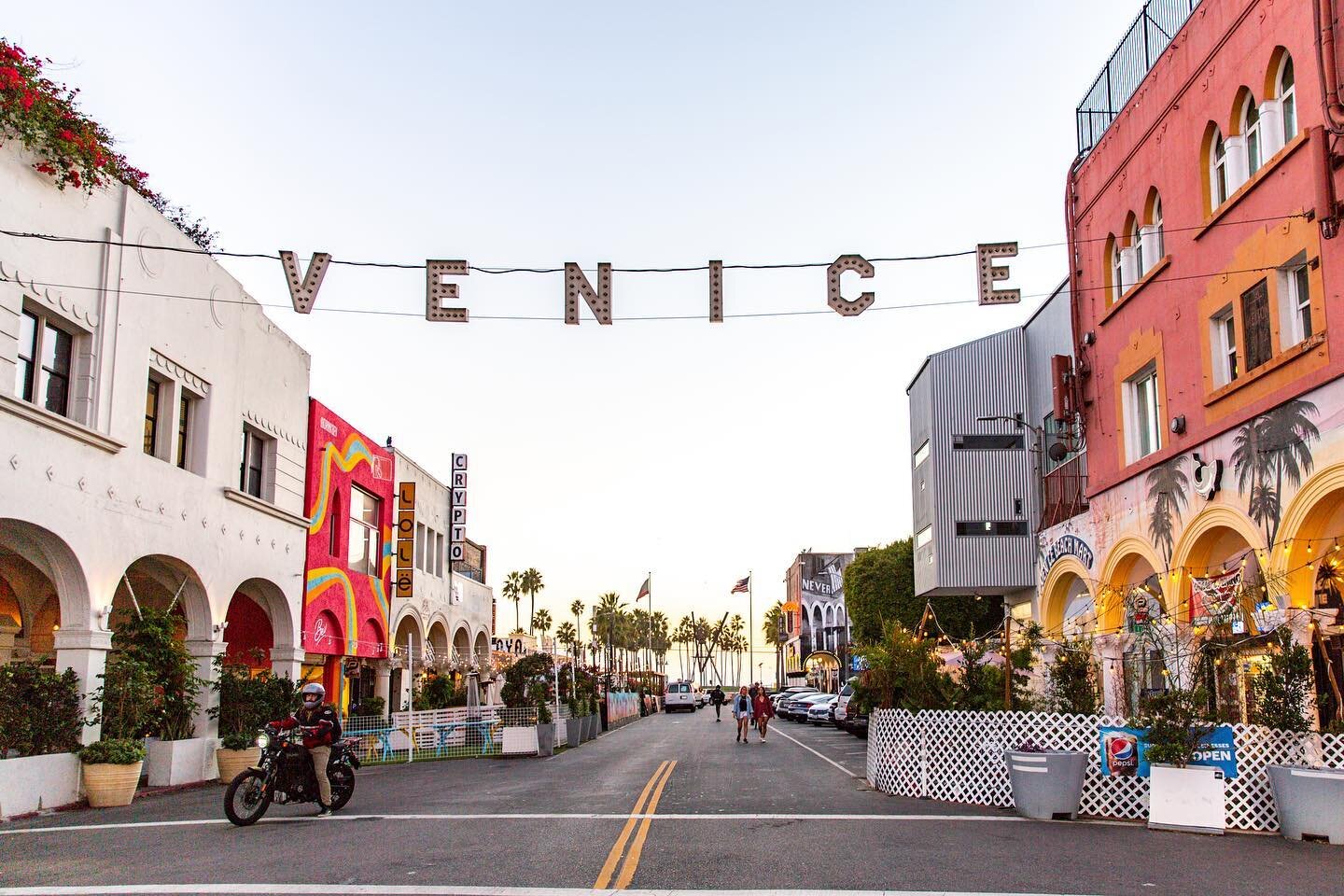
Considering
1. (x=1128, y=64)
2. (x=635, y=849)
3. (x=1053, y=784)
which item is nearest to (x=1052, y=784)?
(x=1053, y=784)

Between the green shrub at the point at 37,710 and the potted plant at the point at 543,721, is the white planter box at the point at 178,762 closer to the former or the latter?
the green shrub at the point at 37,710

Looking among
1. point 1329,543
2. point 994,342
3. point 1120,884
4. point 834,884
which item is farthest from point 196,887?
point 994,342

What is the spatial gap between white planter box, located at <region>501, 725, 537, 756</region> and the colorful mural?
5.20 m

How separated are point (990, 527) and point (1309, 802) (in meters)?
20.8

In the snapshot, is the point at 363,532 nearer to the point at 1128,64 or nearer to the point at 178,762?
the point at 178,762

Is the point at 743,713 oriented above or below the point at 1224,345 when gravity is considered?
below

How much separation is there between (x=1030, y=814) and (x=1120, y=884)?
4.46m

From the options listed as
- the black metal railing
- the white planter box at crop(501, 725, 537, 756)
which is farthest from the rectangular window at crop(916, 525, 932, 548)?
the white planter box at crop(501, 725, 537, 756)

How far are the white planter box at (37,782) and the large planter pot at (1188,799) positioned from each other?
14.3m

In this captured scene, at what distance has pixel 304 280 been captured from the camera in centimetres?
1464

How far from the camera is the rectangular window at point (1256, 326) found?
54.3ft

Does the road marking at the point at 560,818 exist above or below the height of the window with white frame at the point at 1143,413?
below

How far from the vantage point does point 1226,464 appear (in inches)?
685

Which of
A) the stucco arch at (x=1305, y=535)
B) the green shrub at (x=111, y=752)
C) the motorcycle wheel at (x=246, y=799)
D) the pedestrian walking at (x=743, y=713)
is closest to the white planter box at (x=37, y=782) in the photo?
the green shrub at (x=111, y=752)
